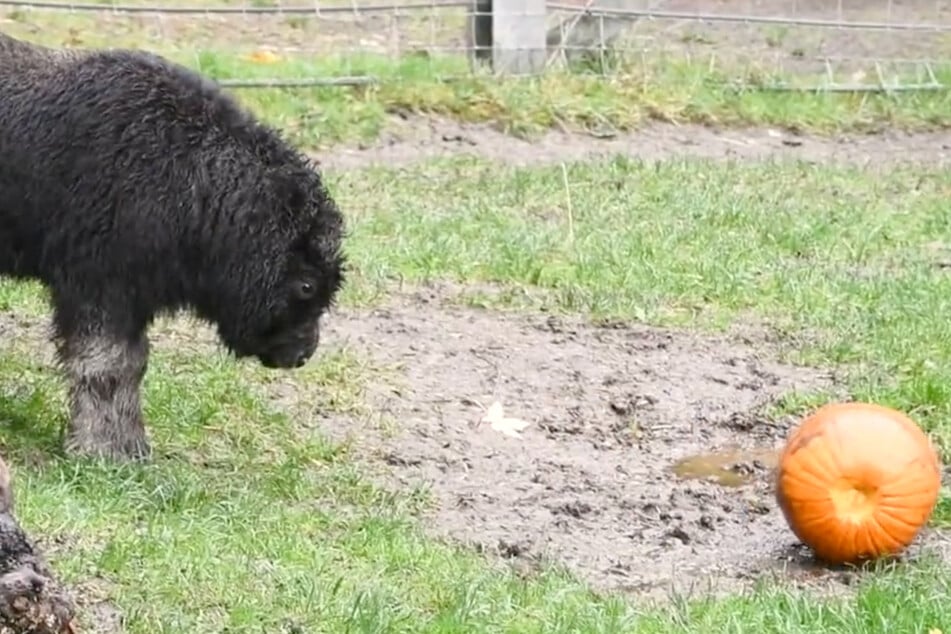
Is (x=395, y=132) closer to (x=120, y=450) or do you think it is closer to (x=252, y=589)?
(x=120, y=450)

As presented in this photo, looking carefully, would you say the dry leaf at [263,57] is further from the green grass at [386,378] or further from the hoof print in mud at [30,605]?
the hoof print in mud at [30,605]

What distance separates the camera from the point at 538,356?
26.3 feet

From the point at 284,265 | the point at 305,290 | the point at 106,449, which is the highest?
the point at 284,265

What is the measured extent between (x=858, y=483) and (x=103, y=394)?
103 inches

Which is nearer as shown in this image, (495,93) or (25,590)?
(25,590)

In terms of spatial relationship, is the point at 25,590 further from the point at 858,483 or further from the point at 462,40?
the point at 462,40

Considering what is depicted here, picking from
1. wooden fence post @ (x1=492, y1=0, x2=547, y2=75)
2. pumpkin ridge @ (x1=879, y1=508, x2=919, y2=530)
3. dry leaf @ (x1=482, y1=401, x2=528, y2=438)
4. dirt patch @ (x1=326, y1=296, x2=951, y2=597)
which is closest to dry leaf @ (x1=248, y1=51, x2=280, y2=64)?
wooden fence post @ (x1=492, y1=0, x2=547, y2=75)

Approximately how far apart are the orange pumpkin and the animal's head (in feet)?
5.90

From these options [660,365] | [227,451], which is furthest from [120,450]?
[660,365]

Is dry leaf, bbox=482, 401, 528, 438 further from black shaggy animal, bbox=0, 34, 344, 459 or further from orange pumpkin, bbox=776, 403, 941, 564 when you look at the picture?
orange pumpkin, bbox=776, 403, 941, 564

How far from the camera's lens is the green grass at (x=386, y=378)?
16.2 ft

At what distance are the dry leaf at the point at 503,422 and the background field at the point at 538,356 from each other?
0.04 m

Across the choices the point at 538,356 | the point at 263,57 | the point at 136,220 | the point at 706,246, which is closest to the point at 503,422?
the point at 538,356

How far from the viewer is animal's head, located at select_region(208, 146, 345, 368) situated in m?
6.27
